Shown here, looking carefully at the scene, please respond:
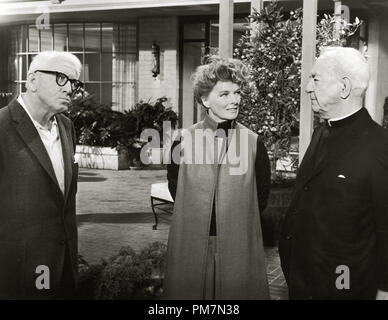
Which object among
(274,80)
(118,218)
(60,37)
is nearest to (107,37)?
(60,37)

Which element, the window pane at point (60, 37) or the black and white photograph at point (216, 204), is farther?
the window pane at point (60, 37)

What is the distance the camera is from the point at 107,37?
16.6 metres

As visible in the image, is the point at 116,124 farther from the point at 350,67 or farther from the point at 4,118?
the point at 350,67

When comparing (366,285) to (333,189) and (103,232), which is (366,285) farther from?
(103,232)

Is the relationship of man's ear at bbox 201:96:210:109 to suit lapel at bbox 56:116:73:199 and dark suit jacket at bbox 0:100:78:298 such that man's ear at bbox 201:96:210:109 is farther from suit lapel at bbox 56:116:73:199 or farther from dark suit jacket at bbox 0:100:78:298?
dark suit jacket at bbox 0:100:78:298

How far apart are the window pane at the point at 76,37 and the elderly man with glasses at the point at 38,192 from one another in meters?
14.7

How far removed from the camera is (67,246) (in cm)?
264

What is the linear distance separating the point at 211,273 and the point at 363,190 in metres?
0.91

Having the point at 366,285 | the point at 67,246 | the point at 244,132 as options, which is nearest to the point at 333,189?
the point at 366,285

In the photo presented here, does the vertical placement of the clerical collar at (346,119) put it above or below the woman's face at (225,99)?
below

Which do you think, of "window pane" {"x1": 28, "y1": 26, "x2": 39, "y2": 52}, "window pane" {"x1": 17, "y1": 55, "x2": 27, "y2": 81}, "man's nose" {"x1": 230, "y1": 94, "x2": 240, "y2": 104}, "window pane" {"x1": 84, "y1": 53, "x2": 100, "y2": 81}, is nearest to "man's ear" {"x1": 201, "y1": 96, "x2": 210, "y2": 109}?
"man's nose" {"x1": 230, "y1": 94, "x2": 240, "y2": 104}

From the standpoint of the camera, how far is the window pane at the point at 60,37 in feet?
56.3

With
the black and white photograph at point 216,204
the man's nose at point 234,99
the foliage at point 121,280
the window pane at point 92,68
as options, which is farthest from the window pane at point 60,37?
the man's nose at point 234,99

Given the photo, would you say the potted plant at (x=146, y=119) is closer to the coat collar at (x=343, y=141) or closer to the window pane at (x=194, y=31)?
the window pane at (x=194, y=31)
